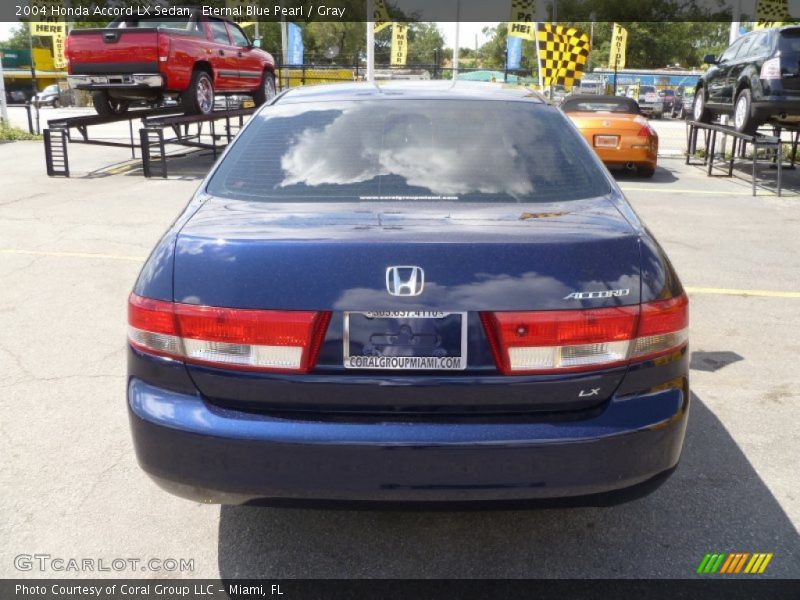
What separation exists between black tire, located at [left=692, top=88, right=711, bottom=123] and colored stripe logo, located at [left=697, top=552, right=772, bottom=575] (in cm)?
1450

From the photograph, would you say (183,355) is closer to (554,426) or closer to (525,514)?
(554,426)

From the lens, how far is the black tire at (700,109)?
15609 mm

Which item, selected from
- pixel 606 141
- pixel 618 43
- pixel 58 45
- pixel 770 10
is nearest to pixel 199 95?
pixel 606 141

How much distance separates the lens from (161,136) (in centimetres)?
1302

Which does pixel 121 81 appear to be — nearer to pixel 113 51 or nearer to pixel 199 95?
pixel 113 51

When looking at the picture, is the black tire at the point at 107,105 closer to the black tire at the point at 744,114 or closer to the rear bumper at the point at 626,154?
the rear bumper at the point at 626,154

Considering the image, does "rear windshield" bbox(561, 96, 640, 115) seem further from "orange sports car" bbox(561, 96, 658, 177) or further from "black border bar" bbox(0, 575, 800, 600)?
"black border bar" bbox(0, 575, 800, 600)

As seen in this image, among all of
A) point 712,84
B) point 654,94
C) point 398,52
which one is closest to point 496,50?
point 654,94

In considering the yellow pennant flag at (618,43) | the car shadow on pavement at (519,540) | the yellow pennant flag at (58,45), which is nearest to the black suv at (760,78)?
the car shadow on pavement at (519,540)

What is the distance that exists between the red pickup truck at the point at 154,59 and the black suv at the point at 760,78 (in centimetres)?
912

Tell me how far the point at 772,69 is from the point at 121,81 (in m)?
10.3

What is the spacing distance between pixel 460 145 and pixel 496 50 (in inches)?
3716

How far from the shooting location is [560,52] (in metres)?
17.5

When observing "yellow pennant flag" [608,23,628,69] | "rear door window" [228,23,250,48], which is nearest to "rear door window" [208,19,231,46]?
"rear door window" [228,23,250,48]
